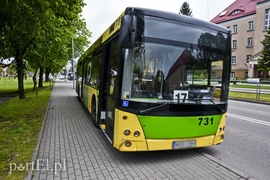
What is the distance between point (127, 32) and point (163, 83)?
1.16 meters

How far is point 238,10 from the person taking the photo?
4462 centimetres

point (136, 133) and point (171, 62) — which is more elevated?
point (171, 62)

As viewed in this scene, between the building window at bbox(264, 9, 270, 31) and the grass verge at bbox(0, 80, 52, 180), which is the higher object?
the building window at bbox(264, 9, 270, 31)

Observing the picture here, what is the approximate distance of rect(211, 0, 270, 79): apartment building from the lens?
127ft

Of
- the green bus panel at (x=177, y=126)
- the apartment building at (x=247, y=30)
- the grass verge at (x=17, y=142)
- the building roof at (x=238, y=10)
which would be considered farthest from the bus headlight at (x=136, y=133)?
the building roof at (x=238, y=10)

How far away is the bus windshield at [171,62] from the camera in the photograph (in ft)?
13.3

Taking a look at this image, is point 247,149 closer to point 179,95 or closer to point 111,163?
point 179,95

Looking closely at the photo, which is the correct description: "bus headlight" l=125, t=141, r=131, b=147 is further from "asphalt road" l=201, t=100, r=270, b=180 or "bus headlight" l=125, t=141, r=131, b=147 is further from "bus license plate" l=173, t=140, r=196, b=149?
"asphalt road" l=201, t=100, r=270, b=180

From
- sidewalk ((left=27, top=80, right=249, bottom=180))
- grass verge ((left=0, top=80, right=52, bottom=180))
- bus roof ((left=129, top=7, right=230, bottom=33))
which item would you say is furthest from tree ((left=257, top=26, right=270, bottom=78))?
grass verge ((left=0, top=80, right=52, bottom=180))

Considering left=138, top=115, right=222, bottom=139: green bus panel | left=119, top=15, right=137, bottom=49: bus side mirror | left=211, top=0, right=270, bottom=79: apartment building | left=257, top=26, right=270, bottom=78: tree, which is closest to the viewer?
left=119, top=15, right=137, bottom=49: bus side mirror

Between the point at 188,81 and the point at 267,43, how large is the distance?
3478cm

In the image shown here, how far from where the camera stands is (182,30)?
424 centimetres

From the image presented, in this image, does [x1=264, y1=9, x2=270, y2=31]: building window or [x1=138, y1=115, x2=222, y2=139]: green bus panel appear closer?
[x1=138, y1=115, x2=222, y2=139]: green bus panel

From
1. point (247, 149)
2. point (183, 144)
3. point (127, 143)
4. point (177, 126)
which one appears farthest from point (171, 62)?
point (247, 149)
